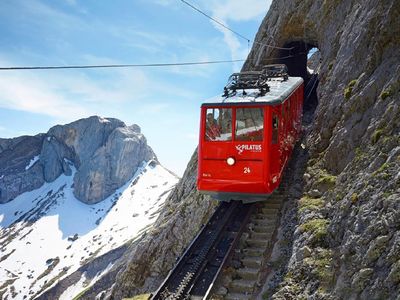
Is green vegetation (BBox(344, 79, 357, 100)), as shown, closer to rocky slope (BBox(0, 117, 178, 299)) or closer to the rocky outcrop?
the rocky outcrop

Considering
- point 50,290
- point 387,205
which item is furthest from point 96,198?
point 387,205

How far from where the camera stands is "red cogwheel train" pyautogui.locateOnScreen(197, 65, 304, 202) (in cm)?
1284

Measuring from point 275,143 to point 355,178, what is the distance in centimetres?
388

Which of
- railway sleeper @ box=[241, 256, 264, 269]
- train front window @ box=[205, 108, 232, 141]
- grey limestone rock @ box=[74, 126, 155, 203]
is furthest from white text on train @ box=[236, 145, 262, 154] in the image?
grey limestone rock @ box=[74, 126, 155, 203]

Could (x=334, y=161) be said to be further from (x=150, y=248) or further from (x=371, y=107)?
(x=150, y=248)

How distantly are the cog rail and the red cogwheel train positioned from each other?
839 mm

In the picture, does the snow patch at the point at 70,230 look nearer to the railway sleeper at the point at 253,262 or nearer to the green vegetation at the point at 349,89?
the railway sleeper at the point at 253,262

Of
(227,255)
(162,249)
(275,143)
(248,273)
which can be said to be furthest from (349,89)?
(162,249)

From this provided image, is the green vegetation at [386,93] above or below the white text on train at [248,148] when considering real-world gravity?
above

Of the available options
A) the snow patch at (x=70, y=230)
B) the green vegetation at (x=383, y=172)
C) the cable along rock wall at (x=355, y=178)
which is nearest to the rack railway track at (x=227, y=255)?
the cable along rock wall at (x=355, y=178)

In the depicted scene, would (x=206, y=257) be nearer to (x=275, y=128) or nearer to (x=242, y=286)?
(x=242, y=286)

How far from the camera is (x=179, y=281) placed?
1026 cm

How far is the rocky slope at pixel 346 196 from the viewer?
7.46 meters

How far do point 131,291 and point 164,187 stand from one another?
173 m
